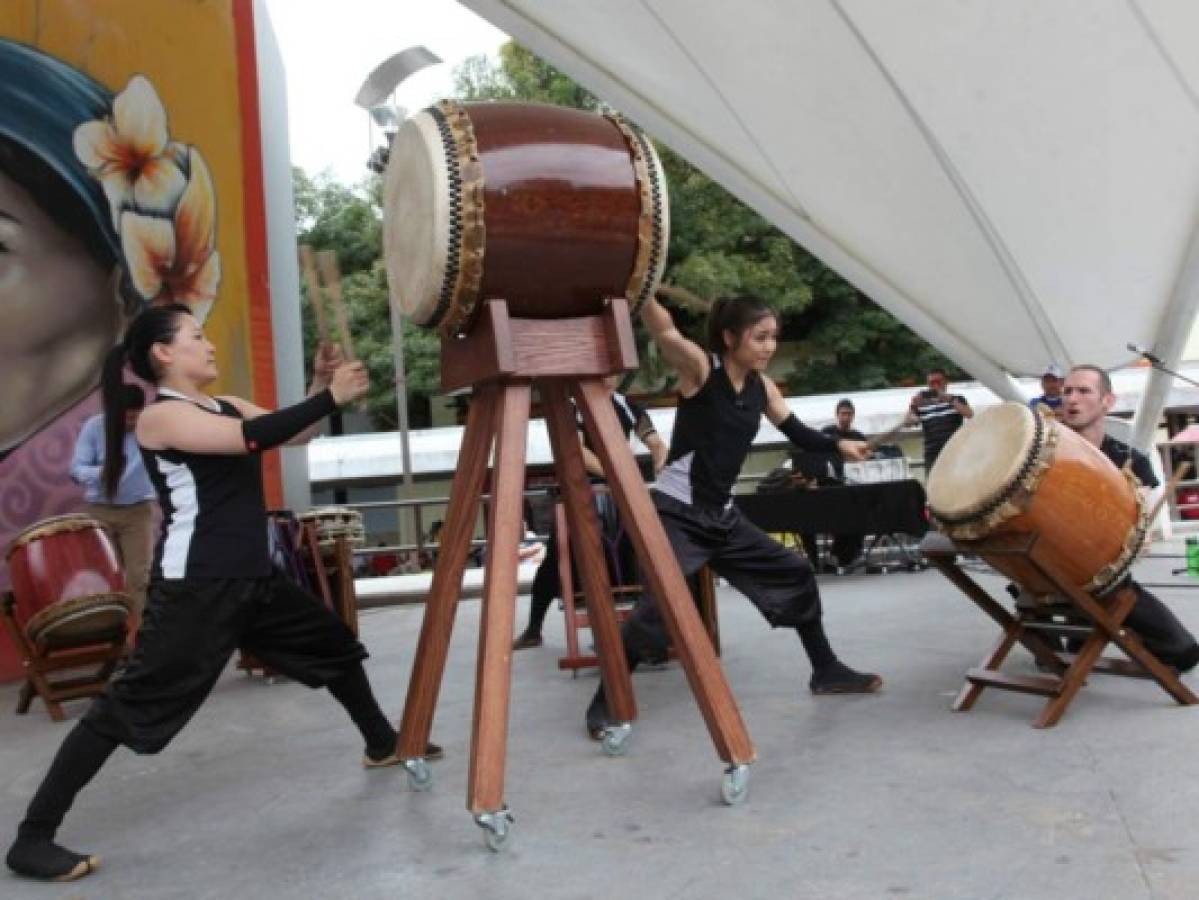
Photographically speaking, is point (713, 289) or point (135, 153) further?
Result: point (713, 289)

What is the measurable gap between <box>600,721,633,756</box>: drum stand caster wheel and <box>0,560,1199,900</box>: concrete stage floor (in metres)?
0.06

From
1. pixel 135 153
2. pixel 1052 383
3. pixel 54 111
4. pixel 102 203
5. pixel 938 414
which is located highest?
pixel 54 111

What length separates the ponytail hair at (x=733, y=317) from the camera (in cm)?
394

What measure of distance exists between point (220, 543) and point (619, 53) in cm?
496

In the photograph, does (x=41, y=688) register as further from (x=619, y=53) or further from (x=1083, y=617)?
(x=619, y=53)

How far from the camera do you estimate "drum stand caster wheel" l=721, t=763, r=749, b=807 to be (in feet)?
9.86

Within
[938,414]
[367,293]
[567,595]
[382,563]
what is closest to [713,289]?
[367,293]

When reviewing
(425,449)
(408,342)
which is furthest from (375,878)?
(408,342)

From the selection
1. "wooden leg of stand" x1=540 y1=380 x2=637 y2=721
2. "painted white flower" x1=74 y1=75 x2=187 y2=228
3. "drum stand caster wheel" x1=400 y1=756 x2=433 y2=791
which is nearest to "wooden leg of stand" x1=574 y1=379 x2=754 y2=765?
"wooden leg of stand" x1=540 y1=380 x2=637 y2=721

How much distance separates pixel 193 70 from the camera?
773cm

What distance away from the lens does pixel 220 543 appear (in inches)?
122

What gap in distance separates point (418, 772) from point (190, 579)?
0.83m

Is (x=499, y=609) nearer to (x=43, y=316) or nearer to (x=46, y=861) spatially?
(x=46, y=861)

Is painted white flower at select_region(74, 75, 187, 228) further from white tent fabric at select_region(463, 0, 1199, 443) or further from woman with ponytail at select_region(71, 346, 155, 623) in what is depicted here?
white tent fabric at select_region(463, 0, 1199, 443)
